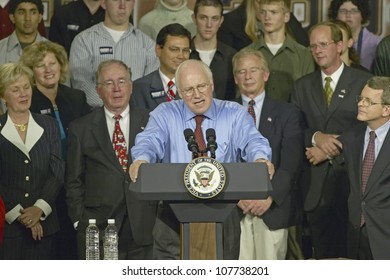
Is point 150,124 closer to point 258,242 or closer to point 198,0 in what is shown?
point 258,242

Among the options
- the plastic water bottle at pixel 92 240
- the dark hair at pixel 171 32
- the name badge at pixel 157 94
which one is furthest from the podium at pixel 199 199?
the dark hair at pixel 171 32

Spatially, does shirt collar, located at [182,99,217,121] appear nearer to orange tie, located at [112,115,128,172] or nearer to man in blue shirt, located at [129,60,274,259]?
man in blue shirt, located at [129,60,274,259]

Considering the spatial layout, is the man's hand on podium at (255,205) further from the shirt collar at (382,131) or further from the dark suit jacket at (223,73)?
the dark suit jacket at (223,73)

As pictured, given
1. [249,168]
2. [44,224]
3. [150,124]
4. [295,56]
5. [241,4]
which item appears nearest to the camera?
[249,168]

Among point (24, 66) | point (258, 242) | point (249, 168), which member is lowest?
point (258, 242)

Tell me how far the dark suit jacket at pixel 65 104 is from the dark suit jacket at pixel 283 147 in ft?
4.24

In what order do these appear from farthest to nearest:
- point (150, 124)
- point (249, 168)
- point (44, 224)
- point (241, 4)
A: 1. point (241, 4)
2. point (44, 224)
3. point (150, 124)
4. point (249, 168)

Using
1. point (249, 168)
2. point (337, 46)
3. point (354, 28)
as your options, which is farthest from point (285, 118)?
point (249, 168)

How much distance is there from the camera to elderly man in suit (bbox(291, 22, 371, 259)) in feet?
24.8

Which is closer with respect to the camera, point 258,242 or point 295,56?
point 258,242

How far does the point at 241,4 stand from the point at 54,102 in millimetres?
1788

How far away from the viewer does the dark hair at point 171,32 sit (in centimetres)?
781

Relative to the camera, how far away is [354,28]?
841 cm

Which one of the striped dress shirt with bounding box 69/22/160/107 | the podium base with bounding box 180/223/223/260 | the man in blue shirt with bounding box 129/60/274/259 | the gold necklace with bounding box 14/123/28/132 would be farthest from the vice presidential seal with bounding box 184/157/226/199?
the striped dress shirt with bounding box 69/22/160/107
